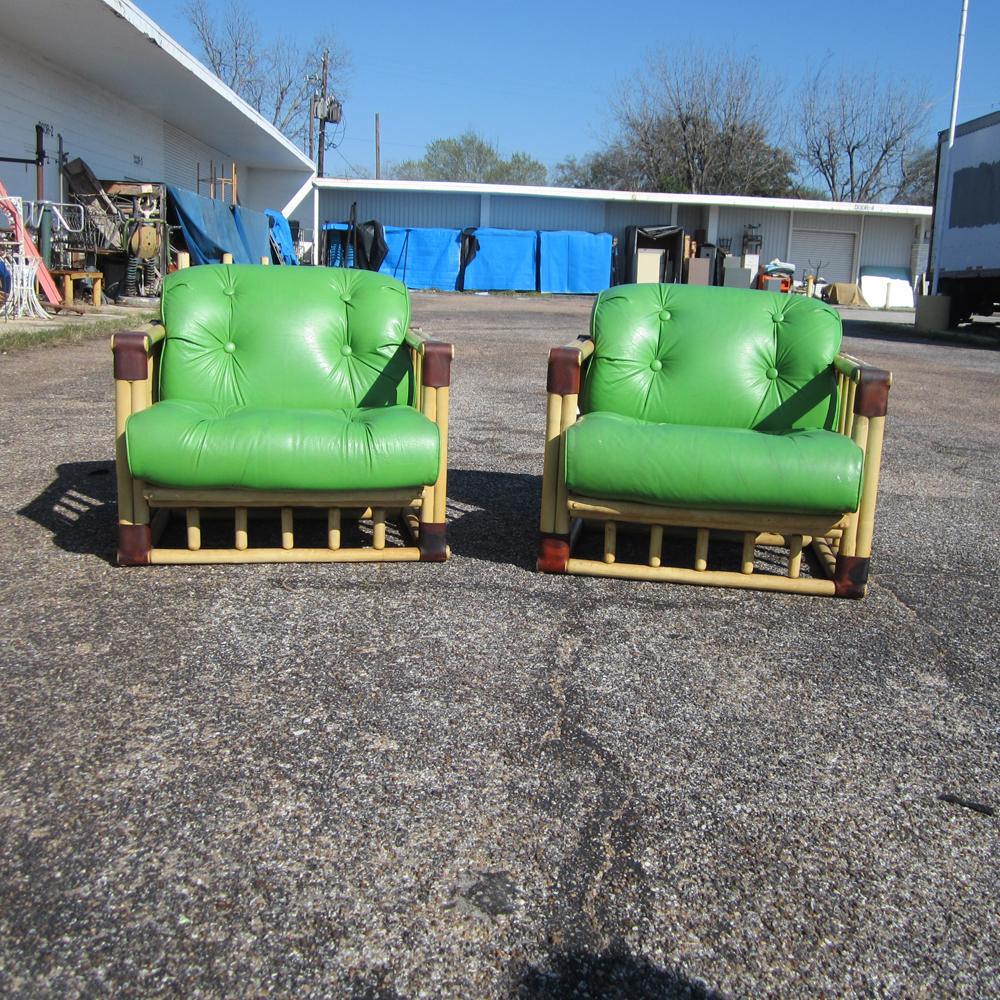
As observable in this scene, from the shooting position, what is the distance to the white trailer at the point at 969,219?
15.5 meters

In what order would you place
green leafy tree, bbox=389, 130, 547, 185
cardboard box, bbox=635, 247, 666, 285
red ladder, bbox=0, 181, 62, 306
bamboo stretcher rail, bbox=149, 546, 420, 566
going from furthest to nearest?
green leafy tree, bbox=389, 130, 547, 185, cardboard box, bbox=635, 247, 666, 285, red ladder, bbox=0, 181, 62, 306, bamboo stretcher rail, bbox=149, 546, 420, 566

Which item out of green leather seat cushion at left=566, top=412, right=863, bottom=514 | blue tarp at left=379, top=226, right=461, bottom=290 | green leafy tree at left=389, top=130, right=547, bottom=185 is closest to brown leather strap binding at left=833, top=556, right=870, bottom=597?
green leather seat cushion at left=566, top=412, right=863, bottom=514

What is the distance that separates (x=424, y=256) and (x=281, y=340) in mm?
25557

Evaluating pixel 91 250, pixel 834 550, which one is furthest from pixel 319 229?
pixel 834 550

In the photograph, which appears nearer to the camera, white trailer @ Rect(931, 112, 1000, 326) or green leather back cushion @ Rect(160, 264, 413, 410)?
green leather back cushion @ Rect(160, 264, 413, 410)

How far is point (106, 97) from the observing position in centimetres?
1719

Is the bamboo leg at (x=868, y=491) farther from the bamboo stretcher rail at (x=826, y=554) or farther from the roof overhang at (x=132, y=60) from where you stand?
the roof overhang at (x=132, y=60)

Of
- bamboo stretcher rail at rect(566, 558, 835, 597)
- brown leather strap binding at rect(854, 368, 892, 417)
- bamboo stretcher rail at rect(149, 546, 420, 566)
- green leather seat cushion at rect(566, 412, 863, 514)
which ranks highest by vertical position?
brown leather strap binding at rect(854, 368, 892, 417)

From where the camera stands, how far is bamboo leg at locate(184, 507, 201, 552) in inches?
131

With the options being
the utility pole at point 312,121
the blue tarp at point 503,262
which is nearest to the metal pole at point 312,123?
the utility pole at point 312,121

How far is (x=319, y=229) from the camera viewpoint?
30000mm

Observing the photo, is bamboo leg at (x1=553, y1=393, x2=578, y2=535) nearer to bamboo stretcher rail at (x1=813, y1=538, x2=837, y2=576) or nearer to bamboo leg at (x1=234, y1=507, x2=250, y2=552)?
bamboo stretcher rail at (x1=813, y1=538, x2=837, y2=576)

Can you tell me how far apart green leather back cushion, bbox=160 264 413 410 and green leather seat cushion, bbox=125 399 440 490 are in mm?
550

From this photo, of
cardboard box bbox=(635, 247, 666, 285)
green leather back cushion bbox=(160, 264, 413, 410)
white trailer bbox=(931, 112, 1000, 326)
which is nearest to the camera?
green leather back cushion bbox=(160, 264, 413, 410)
